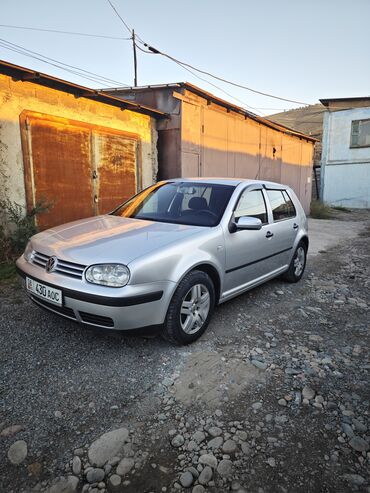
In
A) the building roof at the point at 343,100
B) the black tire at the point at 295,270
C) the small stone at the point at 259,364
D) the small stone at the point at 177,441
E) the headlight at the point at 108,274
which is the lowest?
the small stone at the point at 177,441

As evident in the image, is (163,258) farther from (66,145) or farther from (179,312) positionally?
(66,145)

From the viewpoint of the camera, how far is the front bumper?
A: 2.58 metres

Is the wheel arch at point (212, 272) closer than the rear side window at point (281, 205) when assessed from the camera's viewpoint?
Yes

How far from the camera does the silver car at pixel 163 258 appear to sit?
2.64 metres

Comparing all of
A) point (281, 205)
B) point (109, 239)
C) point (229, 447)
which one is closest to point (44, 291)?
point (109, 239)

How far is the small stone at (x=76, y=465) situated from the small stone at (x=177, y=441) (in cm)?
52

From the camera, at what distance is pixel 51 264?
2.88 meters

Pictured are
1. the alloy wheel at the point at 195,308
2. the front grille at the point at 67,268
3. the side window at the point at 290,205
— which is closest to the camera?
the front grille at the point at 67,268

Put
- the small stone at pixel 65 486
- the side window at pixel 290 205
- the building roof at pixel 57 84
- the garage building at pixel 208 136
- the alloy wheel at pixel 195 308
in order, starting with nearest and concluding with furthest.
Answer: the small stone at pixel 65 486 → the alloy wheel at pixel 195 308 → the side window at pixel 290 205 → the building roof at pixel 57 84 → the garage building at pixel 208 136

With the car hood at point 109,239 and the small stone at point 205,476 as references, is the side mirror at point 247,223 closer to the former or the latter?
the car hood at point 109,239

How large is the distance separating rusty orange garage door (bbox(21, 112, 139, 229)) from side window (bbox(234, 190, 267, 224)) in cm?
400

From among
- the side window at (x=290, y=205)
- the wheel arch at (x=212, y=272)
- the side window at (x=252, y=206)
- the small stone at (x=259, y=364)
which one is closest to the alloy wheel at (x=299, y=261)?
the side window at (x=290, y=205)

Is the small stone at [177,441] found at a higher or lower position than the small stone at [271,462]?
higher

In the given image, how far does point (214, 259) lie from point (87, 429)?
5.83 ft
